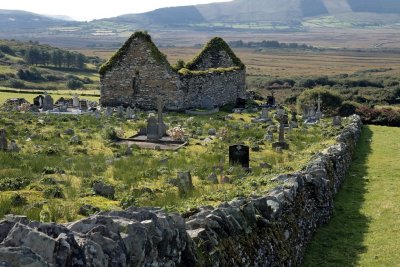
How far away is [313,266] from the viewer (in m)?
10.6

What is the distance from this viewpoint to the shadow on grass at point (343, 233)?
11.0 m

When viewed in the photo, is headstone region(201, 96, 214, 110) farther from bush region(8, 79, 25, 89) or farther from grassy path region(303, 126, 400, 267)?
bush region(8, 79, 25, 89)

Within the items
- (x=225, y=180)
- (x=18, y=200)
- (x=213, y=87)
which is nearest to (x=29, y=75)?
(x=213, y=87)

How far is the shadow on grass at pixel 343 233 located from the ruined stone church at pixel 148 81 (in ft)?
67.1

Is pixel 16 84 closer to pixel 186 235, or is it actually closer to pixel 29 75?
pixel 29 75

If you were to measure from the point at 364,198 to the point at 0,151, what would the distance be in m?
12.0

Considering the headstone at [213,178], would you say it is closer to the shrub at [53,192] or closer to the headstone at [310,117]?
the shrub at [53,192]

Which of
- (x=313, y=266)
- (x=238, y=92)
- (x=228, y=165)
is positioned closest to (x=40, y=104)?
(x=238, y=92)

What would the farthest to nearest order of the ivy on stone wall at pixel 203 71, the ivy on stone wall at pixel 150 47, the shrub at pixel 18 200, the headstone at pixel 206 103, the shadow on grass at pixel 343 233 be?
the headstone at pixel 206 103, the ivy on stone wall at pixel 203 71, the ivy on stone wall at pixel 150 47, the shrub at pixel 18 200, the shadow on grass at pixel 343 233

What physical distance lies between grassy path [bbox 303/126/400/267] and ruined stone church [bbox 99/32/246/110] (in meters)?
17.7

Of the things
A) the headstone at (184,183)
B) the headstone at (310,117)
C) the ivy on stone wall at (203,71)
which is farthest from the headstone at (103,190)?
the ivy on stone wall at (203,71)

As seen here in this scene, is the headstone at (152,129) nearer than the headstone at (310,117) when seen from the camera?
Yes

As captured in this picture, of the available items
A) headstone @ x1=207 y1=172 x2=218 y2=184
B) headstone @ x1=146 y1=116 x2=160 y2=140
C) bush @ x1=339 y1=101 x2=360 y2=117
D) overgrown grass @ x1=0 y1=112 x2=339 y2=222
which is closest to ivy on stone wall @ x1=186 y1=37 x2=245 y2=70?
bush @ x1=339 y1=101 x2=360 y2=117

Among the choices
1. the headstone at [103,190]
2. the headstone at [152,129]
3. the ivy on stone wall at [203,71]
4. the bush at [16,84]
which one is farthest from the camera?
the bush at [16,84]
